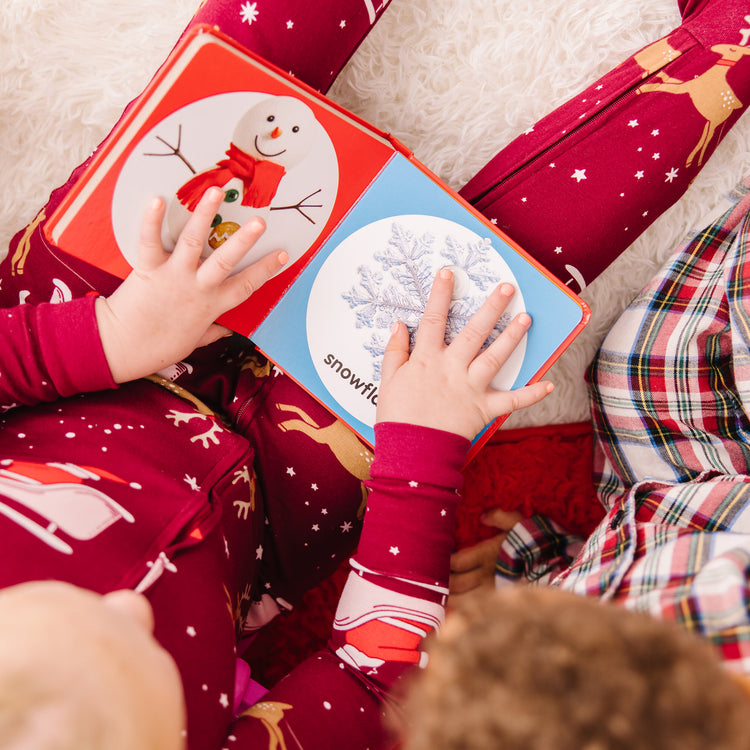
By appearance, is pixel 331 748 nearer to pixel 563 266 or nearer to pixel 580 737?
pixel 580 737

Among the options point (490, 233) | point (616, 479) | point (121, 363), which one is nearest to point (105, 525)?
point (121, 363)

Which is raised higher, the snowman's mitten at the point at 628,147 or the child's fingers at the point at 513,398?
the snowman's mitten at the point at 628,147

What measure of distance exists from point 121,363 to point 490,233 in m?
0.33

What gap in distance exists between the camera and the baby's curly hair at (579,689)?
9.0 inches

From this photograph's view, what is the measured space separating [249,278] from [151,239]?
0.27 feet

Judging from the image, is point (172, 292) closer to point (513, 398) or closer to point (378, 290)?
point (378, 290)

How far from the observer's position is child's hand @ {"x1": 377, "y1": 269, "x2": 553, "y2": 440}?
0.50m

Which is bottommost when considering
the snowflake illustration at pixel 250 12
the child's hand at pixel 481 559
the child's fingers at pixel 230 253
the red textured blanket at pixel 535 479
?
the child's hand at pixel 481 559

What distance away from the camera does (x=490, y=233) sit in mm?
492

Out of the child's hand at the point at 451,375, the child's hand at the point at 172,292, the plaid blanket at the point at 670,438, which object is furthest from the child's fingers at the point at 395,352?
the plaid blanket at the point at 670,438

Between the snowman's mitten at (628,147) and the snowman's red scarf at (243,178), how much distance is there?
0.20 m

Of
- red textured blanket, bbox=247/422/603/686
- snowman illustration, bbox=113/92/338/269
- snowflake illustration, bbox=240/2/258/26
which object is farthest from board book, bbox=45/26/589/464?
red textured blanket, bbox=247/422/603/686

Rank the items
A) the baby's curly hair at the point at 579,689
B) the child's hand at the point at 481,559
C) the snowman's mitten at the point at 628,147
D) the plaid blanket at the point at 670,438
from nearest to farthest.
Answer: the baby's curly hair at the point at 579,689 < the plaid blanket at the point at 670,438 < the snowman's mitten at the point at 628,147 < the child's hand at the point at 481,559

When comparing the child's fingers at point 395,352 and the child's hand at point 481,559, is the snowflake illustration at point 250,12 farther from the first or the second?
the child's hand at point 481,559
